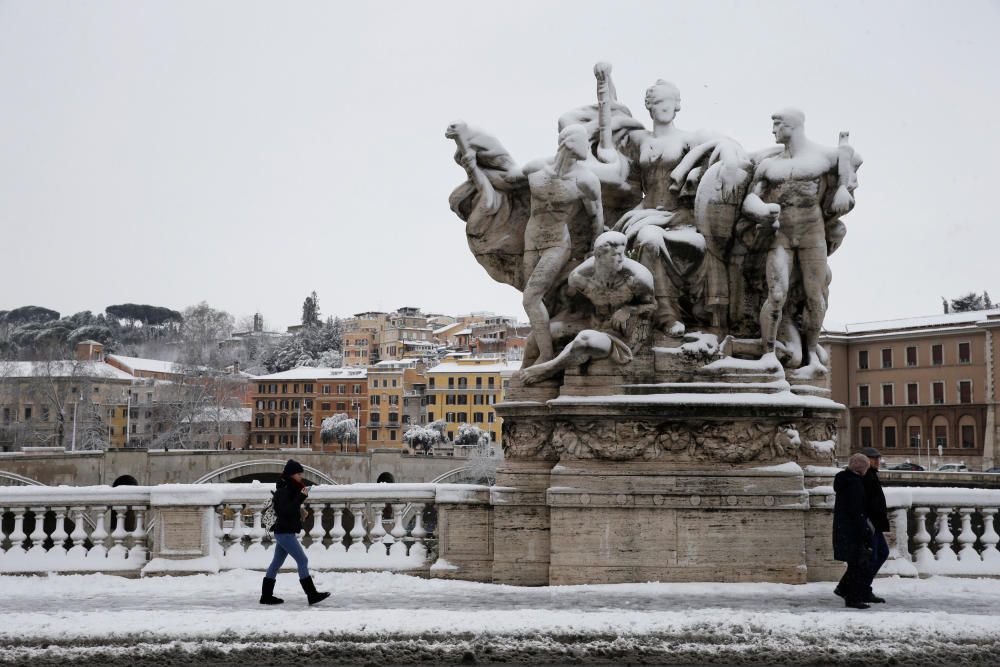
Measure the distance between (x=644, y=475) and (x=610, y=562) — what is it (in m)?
0.85

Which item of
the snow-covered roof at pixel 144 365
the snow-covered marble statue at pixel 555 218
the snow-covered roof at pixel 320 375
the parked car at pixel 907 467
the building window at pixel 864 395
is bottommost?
the parked car at pixel 907 467

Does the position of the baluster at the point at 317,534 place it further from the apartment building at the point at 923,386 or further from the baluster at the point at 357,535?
the apartment building at the point at 923,386

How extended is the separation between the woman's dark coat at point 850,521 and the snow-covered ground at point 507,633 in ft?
1.50

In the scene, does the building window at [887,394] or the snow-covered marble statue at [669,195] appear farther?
the building window at [887,394]

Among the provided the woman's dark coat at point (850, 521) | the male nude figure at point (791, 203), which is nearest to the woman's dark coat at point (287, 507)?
the woman's dark coat at point (850, 521)

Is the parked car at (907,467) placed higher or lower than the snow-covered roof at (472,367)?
lower

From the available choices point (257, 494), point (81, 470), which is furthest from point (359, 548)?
point (81, 470)

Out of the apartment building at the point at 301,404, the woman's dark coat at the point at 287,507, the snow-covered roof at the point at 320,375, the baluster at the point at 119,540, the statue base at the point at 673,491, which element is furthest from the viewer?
the snow-covered roof at the point at 320,375

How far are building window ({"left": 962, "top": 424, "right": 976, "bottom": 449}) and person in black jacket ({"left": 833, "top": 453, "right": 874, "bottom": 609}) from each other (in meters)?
63.7

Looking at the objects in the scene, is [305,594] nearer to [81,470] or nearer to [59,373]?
[81,470]

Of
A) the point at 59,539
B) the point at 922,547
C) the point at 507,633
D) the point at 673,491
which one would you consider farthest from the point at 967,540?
the point at 59,539

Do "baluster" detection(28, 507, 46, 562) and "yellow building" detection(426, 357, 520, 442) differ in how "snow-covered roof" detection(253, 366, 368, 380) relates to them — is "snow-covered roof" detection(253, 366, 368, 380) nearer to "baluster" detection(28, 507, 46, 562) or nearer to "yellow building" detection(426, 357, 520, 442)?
"yellow building" detection(426, 357, 520, 442)

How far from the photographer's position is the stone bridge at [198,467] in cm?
5197

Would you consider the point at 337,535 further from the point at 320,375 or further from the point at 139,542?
the point at 320,375
